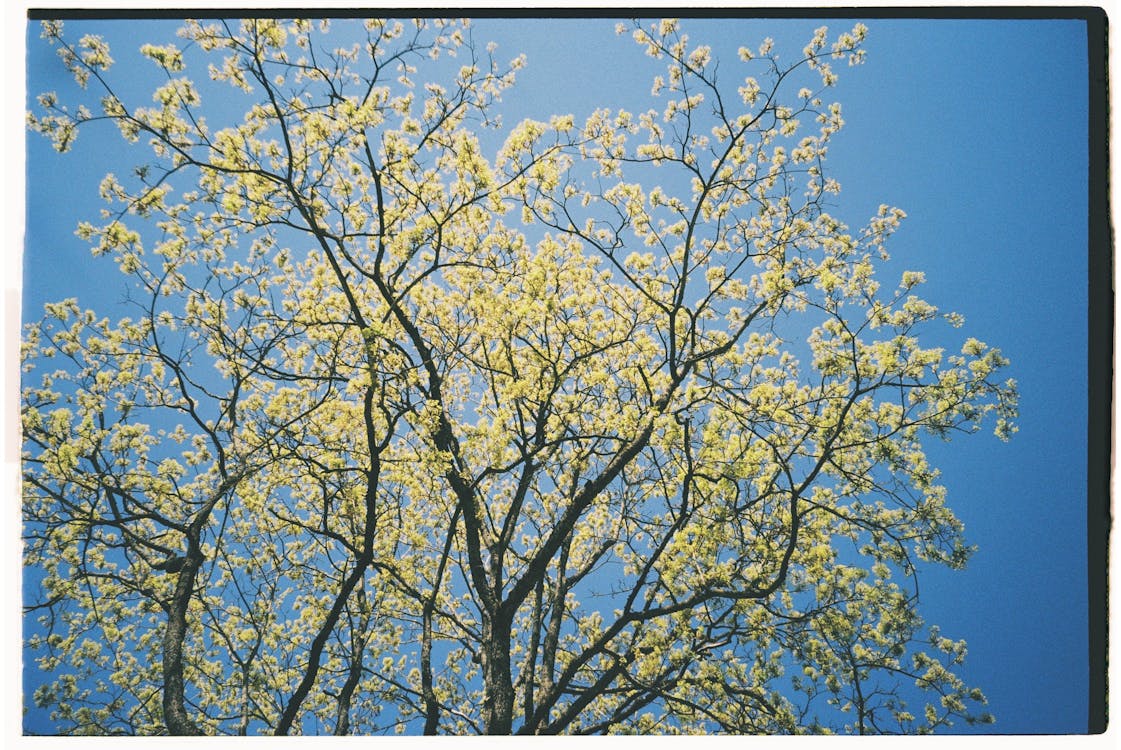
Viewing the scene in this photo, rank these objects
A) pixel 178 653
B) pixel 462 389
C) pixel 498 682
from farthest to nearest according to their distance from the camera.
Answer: pixel 462 389
pixel 498 682
pixel 178 653

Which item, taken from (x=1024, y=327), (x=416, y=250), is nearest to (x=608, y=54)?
A: (x=416, y=250)

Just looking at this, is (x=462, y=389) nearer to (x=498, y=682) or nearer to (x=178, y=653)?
(x=498, y=682)

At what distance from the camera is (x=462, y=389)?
4086 millimetres

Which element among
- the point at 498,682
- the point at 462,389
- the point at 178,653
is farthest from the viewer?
the point at 462,389

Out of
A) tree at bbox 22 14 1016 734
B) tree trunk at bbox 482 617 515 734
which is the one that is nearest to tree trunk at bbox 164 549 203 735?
tree at bbox 22 14 1016 734

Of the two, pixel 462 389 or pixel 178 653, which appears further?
pixel 462 389

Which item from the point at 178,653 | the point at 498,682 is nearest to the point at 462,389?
the point at 498,682

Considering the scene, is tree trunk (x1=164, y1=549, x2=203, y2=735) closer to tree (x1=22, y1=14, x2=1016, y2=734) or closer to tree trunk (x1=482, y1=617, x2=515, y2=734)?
tree (x1=22, y1=14, x2=1016, y2=734)

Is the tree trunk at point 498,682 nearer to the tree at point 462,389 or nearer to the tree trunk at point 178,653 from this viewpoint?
the tree at point 462,389

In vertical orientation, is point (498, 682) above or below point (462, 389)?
below

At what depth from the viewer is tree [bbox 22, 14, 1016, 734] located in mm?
3180

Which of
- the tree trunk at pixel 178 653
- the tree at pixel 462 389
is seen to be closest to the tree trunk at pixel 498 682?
the tree at pixel 462 389

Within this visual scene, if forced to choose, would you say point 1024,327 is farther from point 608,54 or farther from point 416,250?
point 416,250

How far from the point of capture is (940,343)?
336 cm
